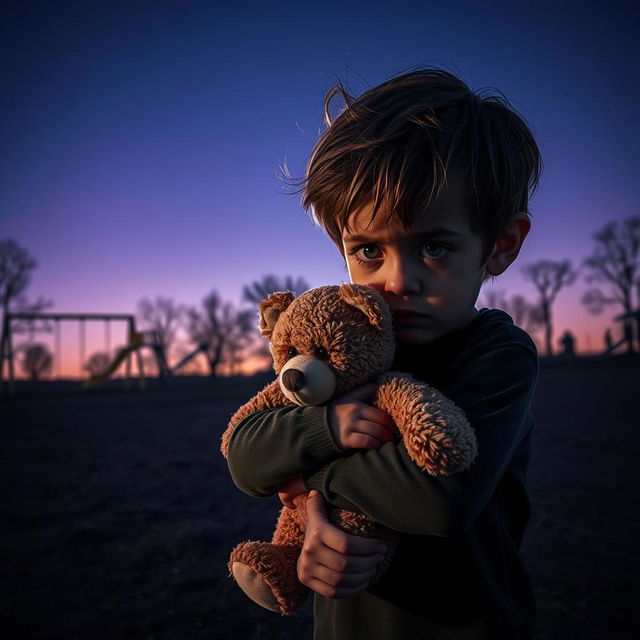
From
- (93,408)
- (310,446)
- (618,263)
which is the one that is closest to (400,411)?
(310,446)

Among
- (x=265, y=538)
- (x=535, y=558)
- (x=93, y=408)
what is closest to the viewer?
(x=535, y=558)

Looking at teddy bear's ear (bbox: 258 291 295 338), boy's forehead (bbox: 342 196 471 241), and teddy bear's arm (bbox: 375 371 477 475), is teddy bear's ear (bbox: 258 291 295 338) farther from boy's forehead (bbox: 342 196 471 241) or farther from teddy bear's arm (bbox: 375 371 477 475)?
teddy bear's arm (bbox: 375 371 477 475)

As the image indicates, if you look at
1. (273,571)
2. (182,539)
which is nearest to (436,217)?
(273,571)

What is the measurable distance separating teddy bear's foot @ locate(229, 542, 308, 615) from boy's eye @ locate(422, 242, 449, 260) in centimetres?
81

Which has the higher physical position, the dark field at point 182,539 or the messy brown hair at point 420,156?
the messy brown hair at point 420,156

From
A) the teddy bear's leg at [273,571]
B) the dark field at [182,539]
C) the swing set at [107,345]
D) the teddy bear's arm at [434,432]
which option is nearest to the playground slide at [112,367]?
the swing set at [107,345]

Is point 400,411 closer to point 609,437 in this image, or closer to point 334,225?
point 334,225

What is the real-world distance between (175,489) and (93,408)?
11683 millimetres

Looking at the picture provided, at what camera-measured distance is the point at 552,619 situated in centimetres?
279

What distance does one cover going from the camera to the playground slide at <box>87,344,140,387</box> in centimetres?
2402

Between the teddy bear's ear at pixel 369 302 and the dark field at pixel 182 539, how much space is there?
8.05 ft

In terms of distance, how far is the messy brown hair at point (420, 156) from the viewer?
46.2 inches

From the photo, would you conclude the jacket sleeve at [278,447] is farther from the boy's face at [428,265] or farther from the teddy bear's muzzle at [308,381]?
the boy's face at [428,265]

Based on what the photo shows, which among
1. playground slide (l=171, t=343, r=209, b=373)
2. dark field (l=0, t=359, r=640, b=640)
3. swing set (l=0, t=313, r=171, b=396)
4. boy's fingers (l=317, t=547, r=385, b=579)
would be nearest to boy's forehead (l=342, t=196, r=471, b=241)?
boy's fingers (l=317, t=547, r=385, b=579)
